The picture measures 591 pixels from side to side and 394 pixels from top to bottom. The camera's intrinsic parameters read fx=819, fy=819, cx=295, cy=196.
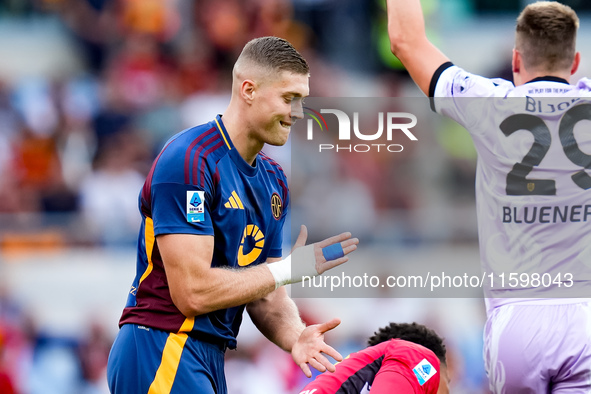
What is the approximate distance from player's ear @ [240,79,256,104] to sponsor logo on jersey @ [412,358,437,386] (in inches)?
68.5

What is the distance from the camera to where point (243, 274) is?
407 centimetres

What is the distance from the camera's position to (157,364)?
13.3ft

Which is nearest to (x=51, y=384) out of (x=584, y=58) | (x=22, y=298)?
(x=22, y=298)

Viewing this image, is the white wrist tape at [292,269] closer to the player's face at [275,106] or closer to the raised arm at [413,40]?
the player's face at [275,106]

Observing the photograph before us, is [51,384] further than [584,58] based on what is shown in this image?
No

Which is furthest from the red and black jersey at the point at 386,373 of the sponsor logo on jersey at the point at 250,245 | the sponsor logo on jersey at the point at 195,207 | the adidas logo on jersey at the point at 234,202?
the sponsor logo on jersey at the point at 195,207

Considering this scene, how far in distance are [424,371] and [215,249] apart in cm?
139

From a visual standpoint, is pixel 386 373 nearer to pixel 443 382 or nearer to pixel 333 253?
pixel 443 382

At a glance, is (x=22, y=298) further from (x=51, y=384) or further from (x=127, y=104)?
(x=127, y=104)

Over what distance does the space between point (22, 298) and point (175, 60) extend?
399 cm

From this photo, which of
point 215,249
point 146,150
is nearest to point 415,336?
point 215,249

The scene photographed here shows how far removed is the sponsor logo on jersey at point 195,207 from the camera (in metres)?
3.91

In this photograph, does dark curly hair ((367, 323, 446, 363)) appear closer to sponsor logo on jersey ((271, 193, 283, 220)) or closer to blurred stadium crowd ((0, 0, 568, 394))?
sponsor logo on jersey ((271, 193, 283, 220))

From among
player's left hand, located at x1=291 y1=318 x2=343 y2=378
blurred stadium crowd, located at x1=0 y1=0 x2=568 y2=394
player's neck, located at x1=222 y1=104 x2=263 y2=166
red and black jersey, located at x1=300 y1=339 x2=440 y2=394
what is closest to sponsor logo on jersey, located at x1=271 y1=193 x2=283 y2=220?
player's neck, located at x1=222 y1=104 x2=263 y2=166
